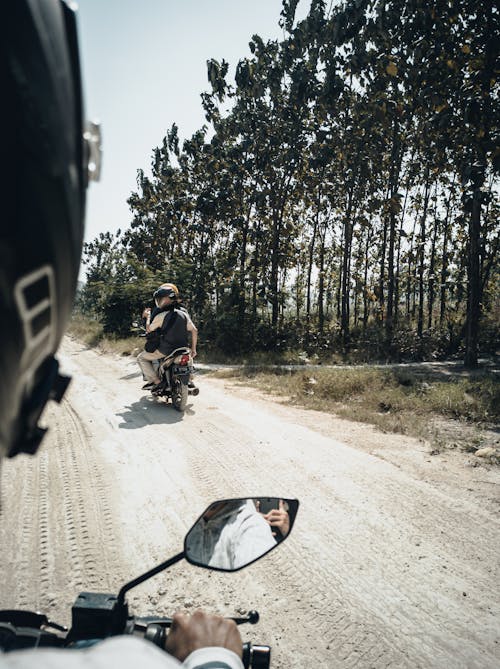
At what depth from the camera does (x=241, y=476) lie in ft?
12.5

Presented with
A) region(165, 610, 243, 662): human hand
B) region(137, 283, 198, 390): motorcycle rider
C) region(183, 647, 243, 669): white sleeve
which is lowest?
region(165, 610, 243, 662): human hand

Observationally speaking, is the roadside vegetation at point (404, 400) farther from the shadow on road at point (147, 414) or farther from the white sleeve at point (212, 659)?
the white sleeve at point (212, 659)

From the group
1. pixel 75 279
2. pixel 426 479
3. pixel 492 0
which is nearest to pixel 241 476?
pixel 426 479

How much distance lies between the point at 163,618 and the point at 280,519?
0.41m

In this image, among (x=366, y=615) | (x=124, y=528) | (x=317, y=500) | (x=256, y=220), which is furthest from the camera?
(x=256, y=220)

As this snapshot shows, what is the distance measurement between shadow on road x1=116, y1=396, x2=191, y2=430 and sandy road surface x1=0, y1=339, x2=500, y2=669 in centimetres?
34

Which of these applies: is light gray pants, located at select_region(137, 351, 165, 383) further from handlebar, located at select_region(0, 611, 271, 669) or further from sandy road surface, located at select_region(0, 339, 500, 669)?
handlebar, located at select_region(0, 611, 271, 669)

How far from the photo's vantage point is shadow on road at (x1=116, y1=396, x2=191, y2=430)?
5.46 m

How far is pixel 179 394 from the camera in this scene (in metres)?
6.29

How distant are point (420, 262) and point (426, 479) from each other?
18.7 meters

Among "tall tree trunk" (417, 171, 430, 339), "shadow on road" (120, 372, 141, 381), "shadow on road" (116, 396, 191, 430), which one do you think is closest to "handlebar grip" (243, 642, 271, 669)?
"shadow on road" (116, 396, 191, 430)

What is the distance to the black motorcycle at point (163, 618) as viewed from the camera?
1.03 metres

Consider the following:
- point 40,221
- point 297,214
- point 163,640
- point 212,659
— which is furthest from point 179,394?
point 297,214

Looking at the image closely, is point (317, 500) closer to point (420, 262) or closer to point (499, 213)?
point (499, 213)
